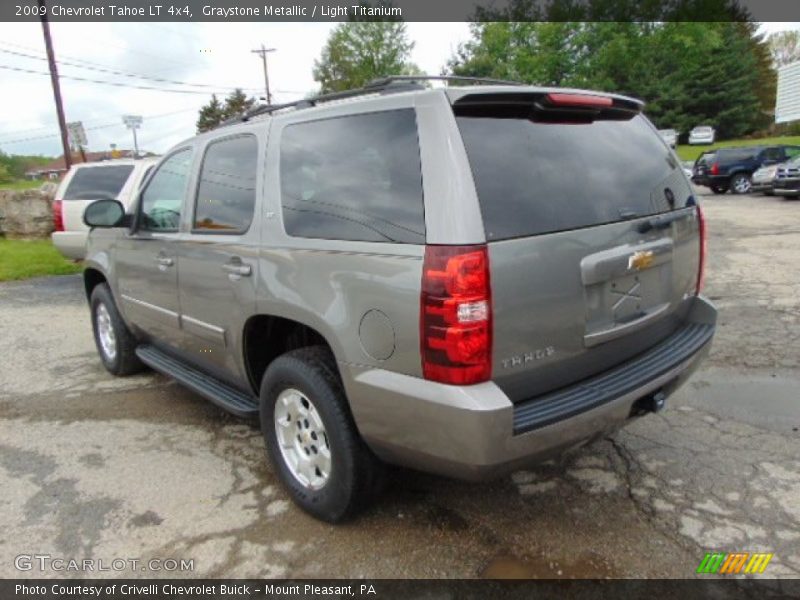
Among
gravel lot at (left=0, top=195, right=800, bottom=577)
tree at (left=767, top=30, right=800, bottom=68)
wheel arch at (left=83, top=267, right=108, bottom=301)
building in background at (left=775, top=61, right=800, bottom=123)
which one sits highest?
tree at (left=767, top=30, right=800, bottom=68)

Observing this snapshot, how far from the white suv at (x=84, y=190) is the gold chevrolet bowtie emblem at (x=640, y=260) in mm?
7465

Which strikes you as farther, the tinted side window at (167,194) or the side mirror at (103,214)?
the side mirror at (103,214)

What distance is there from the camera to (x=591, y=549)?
2611 millimetres

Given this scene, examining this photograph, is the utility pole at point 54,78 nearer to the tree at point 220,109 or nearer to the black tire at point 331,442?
the black tire at point 331,442

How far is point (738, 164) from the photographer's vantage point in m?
21.4

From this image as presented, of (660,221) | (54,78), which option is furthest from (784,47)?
(660,221)

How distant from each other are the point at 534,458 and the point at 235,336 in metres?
1.72

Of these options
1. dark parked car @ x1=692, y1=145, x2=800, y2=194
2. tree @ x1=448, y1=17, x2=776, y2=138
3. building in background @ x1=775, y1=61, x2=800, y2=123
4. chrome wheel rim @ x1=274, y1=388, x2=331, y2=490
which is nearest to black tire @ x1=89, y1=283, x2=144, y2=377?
chrome wheel rim @ x1=274, y1=388, x2=331, y2=490

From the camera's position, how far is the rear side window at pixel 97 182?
8664 millimetres

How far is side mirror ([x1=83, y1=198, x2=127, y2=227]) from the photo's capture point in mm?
4258

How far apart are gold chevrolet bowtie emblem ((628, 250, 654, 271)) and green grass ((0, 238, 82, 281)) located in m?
10.3

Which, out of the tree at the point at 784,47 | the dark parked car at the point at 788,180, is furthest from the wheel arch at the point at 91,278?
the tree at the point at 784,47

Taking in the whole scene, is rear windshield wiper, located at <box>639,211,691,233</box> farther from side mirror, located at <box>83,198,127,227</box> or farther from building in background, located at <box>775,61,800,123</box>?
building in background, located at <box>775,61,800,123</box>

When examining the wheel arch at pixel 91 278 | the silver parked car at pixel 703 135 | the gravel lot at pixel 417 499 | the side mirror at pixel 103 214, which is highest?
the silver parked car at pixel 703 135
